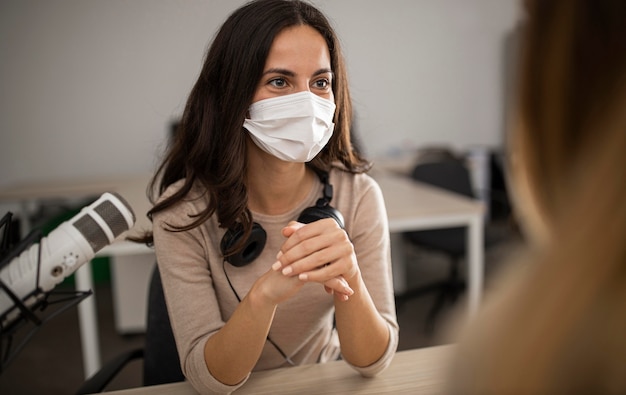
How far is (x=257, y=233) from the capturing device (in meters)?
1.01

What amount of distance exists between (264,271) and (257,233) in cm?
10

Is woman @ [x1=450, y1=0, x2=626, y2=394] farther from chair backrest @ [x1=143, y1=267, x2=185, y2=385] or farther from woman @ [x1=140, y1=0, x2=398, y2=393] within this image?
chair backrest @ [x1=143, y1=267, x2=185, y2=385]

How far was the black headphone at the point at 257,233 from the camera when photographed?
0.96 meters

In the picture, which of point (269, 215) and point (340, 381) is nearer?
point (340, 381)

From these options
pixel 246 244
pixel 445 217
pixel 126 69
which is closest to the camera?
pixel 246 244

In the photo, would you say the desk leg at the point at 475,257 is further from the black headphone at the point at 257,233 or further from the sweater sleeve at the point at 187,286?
the sweater sleeve at the point at 187,286

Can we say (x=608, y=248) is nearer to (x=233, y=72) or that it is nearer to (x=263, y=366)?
(x=233, y=72)

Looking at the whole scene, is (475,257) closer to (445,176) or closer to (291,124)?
(445,176)

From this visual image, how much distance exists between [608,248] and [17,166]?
16.4ft

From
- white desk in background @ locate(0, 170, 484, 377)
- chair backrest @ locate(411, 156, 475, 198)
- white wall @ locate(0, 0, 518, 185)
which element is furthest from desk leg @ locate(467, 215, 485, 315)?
white wall @ locate(0, 0, 518, 185)

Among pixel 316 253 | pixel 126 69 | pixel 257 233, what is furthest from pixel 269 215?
pixel 126 69

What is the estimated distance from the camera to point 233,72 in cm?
93

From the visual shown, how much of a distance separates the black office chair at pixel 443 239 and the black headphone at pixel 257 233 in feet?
6.08

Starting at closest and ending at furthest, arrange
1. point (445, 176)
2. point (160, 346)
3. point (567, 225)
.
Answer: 1. point (567, 225)
2. point (160, 346)
3. point (445, 176)
